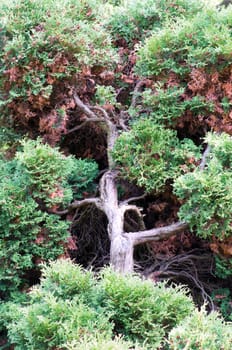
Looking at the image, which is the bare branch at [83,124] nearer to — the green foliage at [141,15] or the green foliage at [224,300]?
the green foliage at [141,15]

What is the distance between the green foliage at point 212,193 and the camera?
189 centimetres

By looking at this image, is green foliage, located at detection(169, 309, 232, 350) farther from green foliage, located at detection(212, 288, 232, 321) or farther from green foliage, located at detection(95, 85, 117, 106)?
green foliage, located at detection(95, 85, 117, 106)

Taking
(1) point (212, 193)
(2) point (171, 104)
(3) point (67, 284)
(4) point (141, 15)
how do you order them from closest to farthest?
1. (3) point (67, 284)
2. (1) point (212, 193)
3. (2) point (171, 104)
4. (4) point (141, 15)

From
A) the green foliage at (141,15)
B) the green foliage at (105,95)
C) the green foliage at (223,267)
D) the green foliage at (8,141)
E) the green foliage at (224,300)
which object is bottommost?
the green foliage at (224,300)

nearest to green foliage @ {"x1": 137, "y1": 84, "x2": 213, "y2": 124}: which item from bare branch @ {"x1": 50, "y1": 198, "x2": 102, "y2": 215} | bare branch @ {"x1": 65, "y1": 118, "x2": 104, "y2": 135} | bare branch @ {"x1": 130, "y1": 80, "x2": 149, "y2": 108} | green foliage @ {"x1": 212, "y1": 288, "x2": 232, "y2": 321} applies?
bare branch @ {"x1": 130, "y1": 80, "x2": 149, "y2": 108}

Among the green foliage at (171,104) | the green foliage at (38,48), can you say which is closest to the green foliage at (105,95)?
the green foliage at (38,48)

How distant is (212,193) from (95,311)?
2.32 feet

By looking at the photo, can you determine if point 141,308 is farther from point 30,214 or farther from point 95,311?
point 30,214

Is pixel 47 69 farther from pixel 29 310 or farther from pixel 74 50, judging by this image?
pixel 29 310

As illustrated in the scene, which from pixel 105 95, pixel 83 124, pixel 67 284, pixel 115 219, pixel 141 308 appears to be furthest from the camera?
pixel 83 124

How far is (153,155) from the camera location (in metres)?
2.34

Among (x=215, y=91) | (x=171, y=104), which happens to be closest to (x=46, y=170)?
(x=171, y=104)

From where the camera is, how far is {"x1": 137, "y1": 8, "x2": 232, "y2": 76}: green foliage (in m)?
2.32

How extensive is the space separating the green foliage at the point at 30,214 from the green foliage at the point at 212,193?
649mm
